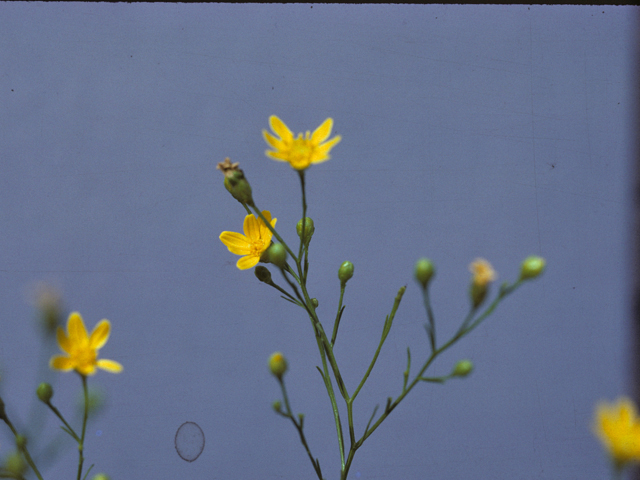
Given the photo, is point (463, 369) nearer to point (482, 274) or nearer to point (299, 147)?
point (482, 274)

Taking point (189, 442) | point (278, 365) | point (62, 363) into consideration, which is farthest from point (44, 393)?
point (189, 442)

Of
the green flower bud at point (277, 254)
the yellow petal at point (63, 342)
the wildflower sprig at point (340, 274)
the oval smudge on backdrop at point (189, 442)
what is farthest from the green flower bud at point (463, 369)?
the oval smudge on backdrop at point (189, 442)

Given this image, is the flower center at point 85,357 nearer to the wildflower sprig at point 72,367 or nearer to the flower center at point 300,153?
the wildflower sprig at point 72,367

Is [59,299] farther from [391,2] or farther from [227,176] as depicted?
[391,2]

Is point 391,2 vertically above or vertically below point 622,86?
above

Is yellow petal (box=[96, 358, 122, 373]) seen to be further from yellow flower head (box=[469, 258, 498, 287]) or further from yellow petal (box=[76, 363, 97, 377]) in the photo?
yellow flower head (box=[469, 258, 498, 287])

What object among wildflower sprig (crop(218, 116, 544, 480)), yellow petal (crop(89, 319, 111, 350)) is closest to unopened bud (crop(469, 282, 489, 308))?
wildflower sprig (crop(218, 116, 544, 480))

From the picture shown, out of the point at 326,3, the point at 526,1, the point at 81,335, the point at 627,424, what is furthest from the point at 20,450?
the point at 526,1
